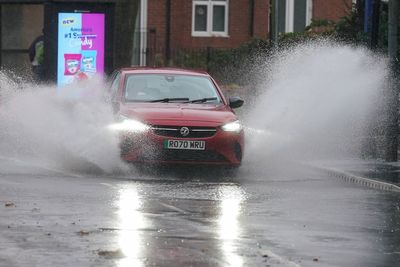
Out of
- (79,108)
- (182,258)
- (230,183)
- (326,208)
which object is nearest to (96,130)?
(79,108)

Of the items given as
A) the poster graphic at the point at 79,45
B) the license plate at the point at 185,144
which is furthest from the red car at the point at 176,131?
the poster graphic at the point at 79,45

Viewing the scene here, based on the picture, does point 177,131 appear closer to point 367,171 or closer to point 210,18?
point 367,171

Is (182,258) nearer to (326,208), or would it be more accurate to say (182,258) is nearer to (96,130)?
(326,208)

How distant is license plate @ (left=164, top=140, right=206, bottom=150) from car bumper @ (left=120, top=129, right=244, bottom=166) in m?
0.04

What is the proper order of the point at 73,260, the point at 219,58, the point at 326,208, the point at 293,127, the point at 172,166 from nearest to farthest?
the point at 73,260 < the point at 326,208 < the point at 172,166 < the point at 293,127 < the point at 219,58

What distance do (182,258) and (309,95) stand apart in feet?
44.9

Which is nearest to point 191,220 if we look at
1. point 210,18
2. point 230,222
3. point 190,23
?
point 230,222

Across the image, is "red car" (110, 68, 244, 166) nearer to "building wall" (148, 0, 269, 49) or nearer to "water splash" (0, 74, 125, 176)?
"water splash" (0, 74, 125, 176)

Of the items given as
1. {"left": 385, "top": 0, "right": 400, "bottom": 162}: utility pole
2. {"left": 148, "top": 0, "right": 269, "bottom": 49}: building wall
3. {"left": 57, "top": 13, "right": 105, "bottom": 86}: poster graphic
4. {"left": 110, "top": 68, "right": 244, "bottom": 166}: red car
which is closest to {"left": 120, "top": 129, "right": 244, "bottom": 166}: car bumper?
{"left": 110, "top": 68, "right": 244, "bottom": 166}: red car

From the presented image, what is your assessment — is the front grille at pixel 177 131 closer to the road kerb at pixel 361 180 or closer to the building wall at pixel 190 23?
the road kerb at pixel 361 180

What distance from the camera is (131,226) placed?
1289cm

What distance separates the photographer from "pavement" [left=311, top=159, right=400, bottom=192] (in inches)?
720

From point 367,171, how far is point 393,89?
7.78ft

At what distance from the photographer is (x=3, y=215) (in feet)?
44.5
